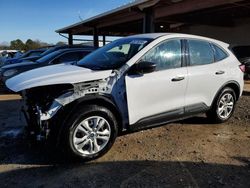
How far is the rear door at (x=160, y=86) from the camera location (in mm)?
4785

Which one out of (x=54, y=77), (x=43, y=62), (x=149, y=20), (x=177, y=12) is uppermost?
(x=177, y=12)

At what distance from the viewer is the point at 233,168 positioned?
4.29m

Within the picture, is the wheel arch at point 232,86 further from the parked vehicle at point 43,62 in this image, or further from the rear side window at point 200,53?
the parked vehicle at point 43,62

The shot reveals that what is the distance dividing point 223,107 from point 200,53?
1303mm

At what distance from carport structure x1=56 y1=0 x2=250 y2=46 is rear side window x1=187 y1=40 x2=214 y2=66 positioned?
6.95 metres

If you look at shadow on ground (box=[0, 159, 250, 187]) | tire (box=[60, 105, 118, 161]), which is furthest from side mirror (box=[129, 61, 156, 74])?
shadow on ground (box=[0, 159, 250, 187])

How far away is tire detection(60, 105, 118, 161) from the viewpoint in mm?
4285

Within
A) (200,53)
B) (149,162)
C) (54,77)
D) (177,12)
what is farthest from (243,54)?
(54,77)

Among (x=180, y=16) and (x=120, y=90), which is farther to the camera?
(x=180, y=16)

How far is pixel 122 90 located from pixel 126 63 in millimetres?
412

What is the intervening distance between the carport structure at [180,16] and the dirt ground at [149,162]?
27.0 feet

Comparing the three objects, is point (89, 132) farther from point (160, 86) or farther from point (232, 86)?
point (232, 86)

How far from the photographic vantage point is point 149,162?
14.7 ft

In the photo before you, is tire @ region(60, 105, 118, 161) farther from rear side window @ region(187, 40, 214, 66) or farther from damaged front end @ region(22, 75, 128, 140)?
rear side window @ region(187, 40, 214, 66)
